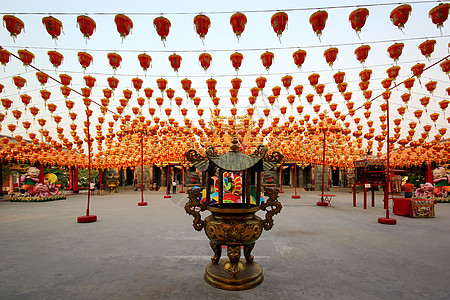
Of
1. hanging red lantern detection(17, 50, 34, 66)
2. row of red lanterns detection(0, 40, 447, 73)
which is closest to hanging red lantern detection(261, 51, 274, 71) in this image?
row of red lanterns detection(0, 40, 447, 73)

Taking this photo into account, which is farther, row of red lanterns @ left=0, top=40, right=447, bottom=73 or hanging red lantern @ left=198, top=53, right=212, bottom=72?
hanging red lantern @ left=198, top=53, right=212, bottom=72

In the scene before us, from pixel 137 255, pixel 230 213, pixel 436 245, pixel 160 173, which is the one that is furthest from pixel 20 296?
pixel 160 173

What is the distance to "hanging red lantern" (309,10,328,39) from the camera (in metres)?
5.91

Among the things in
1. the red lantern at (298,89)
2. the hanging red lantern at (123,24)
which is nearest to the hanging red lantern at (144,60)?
the hanging red lantern at (123,24)

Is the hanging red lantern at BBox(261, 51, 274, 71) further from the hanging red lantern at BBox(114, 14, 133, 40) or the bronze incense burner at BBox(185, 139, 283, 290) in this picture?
the bronze incense burner at BBox(185, 139, 283, 290)

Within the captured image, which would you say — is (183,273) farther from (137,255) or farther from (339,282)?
(339,282)

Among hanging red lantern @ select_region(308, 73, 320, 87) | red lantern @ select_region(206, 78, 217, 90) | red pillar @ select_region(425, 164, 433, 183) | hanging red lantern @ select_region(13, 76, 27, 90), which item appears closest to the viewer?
hanging red lantern @ select_region(13, 76, 27, 90)

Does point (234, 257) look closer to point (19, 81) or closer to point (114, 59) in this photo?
point (114, 59)

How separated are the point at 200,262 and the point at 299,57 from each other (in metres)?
6.79

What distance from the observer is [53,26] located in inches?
229

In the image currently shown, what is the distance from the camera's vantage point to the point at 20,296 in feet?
9.83

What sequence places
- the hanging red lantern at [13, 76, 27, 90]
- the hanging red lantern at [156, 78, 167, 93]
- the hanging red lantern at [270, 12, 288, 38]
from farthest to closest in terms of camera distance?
the hanging red lantern at [156, 78, 167, 93]
the hanging red lantern at [13, 76, 27, 90]
the hanging red lantern at [270, 12, 288, 38]

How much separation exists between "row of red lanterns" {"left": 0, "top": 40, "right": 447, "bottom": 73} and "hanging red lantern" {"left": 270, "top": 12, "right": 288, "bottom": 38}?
1.62 metres

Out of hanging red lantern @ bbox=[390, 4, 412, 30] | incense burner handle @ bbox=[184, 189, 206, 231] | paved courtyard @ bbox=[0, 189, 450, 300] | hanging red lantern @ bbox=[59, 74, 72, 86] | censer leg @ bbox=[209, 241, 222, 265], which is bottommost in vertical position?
paved courtyard @ bbox=[0, 189, 450, 300]
